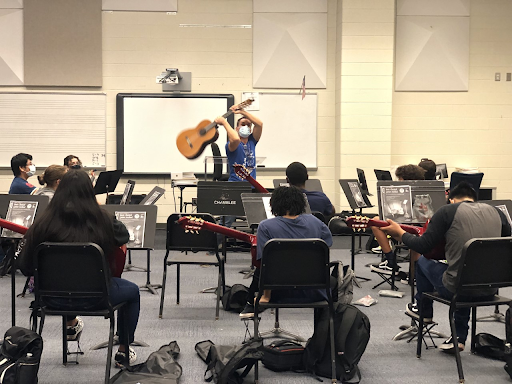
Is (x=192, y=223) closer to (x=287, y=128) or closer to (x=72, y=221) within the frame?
(x=72, y=221)

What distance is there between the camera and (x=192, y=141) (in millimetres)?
9422

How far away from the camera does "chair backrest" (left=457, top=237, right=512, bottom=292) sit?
11.3 feet

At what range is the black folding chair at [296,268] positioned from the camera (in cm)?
343

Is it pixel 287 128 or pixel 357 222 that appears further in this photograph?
pixel 287 128

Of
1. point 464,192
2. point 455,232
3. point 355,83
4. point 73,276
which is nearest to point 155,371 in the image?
point 73,276

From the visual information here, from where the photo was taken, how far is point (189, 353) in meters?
3.95

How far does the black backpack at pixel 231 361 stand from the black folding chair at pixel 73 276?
1.97 ft

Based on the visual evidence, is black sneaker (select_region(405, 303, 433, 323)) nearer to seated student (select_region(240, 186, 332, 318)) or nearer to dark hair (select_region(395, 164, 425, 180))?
seated student (select_region(240, 186, 332, 318))

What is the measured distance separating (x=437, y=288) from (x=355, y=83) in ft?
19.5

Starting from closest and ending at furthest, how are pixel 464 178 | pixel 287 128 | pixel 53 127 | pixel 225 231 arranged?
1. pixel 225 231
2. pixel 464 178
3. pixel 53 127
4. pixel 287 128

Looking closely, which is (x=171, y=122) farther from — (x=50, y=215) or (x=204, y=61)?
(x=50, y=215)

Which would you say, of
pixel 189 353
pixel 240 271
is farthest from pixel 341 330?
pixel 240 271

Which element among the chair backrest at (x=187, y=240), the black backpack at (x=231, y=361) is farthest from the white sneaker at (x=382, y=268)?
the black backpack at (x=231, y=361)

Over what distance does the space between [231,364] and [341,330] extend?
0.70 meters
